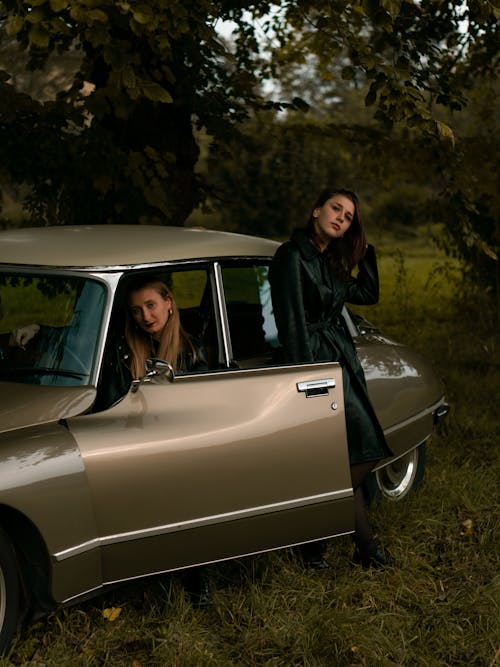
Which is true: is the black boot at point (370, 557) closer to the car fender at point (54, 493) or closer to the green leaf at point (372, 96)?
the car fender at point (54, 493)

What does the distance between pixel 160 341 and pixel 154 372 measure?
1.54 ft

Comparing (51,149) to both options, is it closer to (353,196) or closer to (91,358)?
(353,196)

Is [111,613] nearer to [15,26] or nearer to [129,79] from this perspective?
[15,26]

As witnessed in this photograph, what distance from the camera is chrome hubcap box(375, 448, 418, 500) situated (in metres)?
5.95

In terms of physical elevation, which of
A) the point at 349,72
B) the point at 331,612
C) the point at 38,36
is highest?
the point at 38,36

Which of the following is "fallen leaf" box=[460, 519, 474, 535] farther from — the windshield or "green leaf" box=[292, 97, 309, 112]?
"green leaf" box=[292, 97, 309, 112]

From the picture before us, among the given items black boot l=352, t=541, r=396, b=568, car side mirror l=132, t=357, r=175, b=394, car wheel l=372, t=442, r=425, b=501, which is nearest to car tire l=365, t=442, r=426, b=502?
car wheel l=372, t=442, r=425, b=501

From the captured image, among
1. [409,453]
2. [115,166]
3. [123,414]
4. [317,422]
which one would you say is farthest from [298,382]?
[115,166]

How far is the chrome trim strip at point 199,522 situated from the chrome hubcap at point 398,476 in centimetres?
152

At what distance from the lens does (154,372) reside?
3941mm

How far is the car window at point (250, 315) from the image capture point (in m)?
4.74

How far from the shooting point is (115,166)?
7234 millimetres

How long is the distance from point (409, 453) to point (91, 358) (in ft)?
8.99

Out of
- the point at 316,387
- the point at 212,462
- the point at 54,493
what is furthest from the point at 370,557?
the point at 54,493
